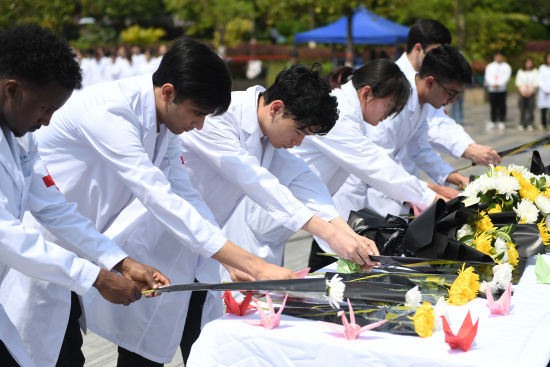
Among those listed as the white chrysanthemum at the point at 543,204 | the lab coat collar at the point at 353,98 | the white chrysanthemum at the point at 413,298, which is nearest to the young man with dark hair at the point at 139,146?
the white chrysanthemum at the point at 413,298

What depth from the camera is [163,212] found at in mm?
2240

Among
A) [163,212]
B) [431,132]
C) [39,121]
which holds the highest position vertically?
[39,121]

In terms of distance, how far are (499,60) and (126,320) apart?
13468mm

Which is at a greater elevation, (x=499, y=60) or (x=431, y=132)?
(x=431, y=132)

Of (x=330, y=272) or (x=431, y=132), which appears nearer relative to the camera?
(x=330, y=272)

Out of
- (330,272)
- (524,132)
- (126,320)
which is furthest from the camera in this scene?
(524,132)

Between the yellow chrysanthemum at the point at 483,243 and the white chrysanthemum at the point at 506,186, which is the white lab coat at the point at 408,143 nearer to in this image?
the white chrysanthemum at the point at 506,186

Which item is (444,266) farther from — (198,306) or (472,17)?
(472,17)

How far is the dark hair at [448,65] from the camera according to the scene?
3.60m

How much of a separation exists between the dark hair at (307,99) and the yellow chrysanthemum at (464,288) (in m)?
0.70

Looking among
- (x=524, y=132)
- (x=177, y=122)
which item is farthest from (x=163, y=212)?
(x=524, y=132)

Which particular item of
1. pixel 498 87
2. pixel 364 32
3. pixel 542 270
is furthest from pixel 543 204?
pixel 364 32

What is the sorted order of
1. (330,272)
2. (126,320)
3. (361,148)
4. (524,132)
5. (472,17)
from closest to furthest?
(330,272) < (126,320) < (361,148) < (524,132) < (472,17)

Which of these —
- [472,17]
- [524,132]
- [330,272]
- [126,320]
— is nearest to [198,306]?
[126,320]
